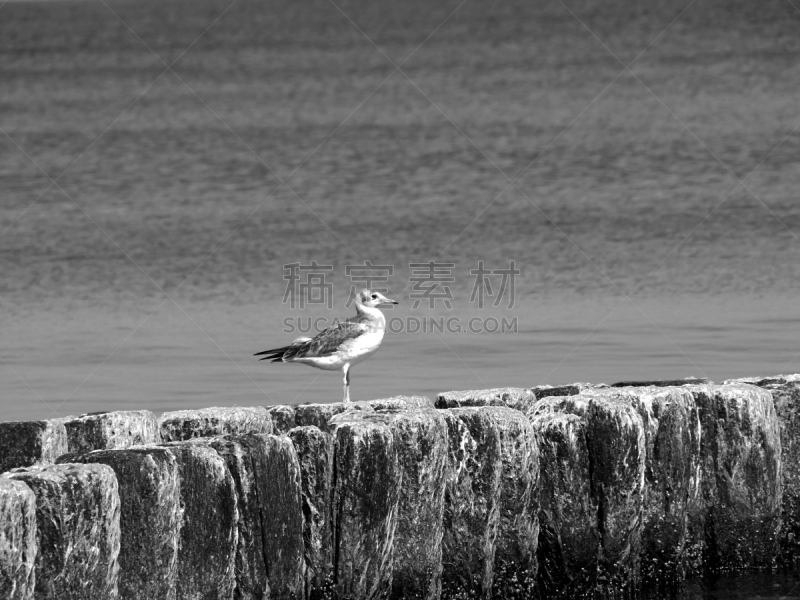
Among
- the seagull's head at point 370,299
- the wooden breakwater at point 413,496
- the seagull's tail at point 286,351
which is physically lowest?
the wooden breakwater at point 413,496

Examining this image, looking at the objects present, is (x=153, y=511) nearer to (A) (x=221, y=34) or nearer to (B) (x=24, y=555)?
(B) (x=24, y=555)

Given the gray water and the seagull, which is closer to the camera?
the seagull

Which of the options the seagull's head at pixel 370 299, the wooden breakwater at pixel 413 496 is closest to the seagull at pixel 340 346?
the seagull's head at pixel 370 299

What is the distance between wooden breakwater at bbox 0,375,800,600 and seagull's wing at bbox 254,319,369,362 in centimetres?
326

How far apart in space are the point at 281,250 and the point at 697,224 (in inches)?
256

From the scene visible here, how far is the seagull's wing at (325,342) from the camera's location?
11.6 metres

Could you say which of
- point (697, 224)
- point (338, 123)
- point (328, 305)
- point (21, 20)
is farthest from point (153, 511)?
point (21, 20)

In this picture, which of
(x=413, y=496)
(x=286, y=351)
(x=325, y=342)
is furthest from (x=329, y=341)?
(x=413, y=496)

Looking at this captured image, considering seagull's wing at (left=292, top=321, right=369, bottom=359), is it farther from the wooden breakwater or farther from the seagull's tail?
the wooden breakwater

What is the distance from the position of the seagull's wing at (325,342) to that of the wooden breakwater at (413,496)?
3.26m

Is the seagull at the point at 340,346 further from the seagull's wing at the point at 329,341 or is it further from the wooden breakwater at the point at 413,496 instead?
the wooden breakwater at the point at 413,496

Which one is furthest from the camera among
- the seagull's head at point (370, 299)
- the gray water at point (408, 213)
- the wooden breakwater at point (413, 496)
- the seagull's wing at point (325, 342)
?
the gray water at point (408, 213)

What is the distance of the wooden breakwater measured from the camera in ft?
19.8

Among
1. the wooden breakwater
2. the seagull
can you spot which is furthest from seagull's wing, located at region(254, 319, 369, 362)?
the wooden breakwater
